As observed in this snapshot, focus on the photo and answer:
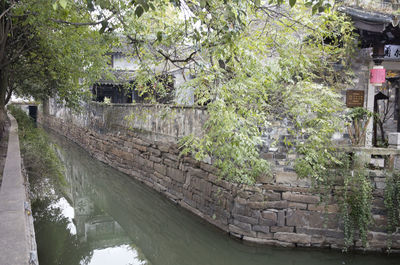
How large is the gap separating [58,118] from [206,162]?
1784cm

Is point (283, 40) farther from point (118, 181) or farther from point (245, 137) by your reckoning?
point (118, 181)

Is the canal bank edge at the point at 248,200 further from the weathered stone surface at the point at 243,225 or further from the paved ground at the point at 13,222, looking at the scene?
the paved ground at the point at 13,222

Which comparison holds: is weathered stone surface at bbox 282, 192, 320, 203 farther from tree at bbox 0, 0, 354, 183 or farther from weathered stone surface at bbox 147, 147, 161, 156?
weathered stone surface at bbox 147, 147, 161, 156

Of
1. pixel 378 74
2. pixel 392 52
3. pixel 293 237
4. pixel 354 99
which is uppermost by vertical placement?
pixel 392 52

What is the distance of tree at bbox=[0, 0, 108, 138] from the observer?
5.19 meters

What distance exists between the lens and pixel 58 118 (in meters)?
21.6

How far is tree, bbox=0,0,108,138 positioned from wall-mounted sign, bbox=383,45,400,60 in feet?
20.5

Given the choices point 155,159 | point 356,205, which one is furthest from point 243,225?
point 155,159

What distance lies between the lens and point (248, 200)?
546cm

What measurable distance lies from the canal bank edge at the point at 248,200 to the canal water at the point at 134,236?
7.5 inches

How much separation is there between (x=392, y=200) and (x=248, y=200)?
2205 mm

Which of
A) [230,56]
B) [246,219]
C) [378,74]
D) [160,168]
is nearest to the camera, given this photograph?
[230,56]

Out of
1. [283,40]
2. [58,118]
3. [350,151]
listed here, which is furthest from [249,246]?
[58,118]

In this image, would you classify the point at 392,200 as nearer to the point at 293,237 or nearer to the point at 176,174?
the point at 293,237
